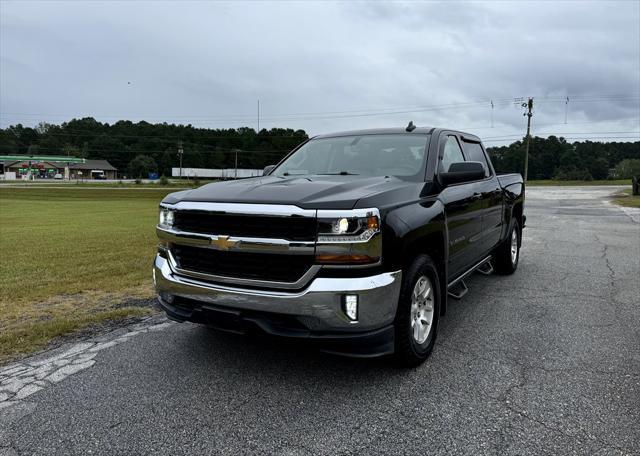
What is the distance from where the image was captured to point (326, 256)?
301 centimetres

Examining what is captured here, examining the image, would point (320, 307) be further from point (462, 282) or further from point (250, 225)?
point (462, 282)

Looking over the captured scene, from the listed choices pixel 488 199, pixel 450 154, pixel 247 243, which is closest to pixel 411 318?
pixel 247 243

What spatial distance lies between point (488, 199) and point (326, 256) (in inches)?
126

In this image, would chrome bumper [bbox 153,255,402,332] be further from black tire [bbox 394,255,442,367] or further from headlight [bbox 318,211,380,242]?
headlight [bbox 318,211,380,242]

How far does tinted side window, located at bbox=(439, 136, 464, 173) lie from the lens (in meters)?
4.54

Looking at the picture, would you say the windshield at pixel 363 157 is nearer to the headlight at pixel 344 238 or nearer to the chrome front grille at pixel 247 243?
the headlight at pixel 344 238

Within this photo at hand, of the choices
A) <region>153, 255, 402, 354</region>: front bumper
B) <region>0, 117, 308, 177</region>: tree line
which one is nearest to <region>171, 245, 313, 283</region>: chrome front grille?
<region>153, 255, 402, 354</region>: front bumper

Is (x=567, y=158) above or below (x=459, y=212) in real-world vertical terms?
above

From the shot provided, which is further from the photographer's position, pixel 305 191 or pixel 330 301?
pixel 305 191

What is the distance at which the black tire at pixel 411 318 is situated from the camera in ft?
10.9

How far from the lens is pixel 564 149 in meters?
93.4

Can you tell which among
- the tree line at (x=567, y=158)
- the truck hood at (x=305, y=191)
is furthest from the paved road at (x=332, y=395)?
the tree line at (x=567, y=158)

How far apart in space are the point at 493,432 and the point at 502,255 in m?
4.35

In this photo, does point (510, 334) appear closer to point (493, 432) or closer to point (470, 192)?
point (470, 192)
